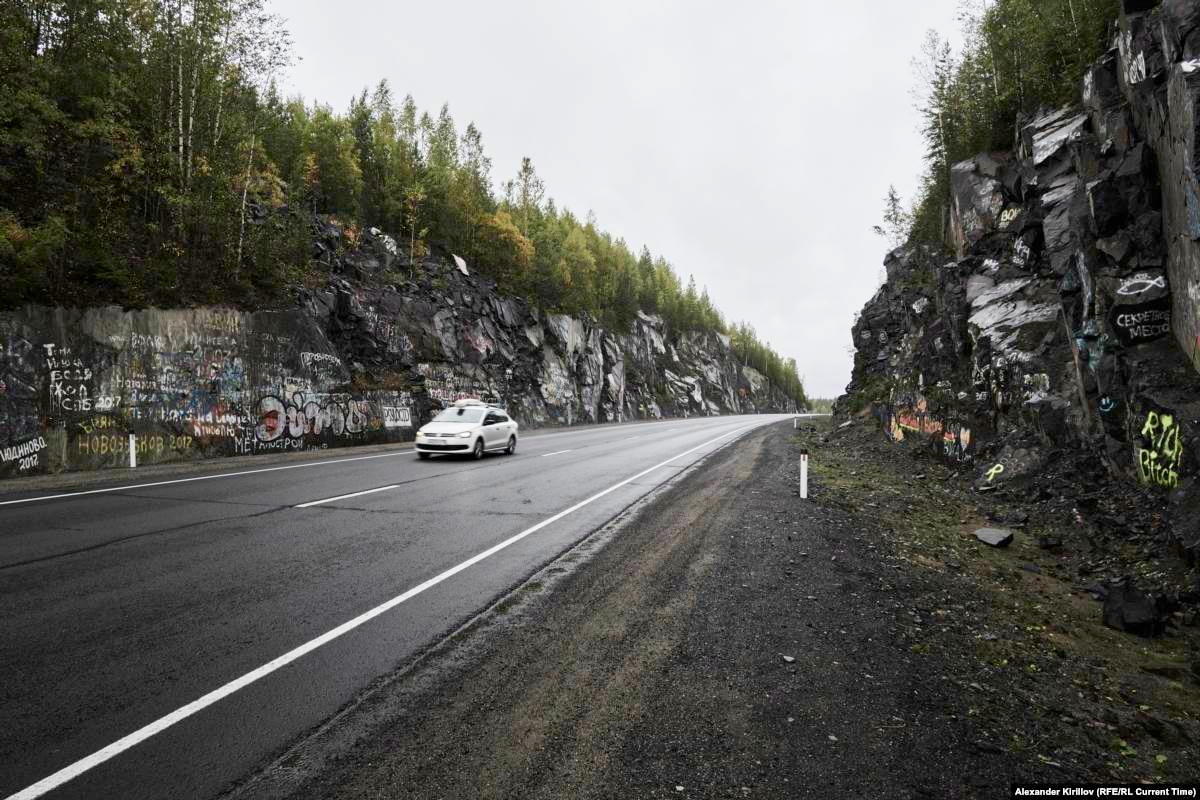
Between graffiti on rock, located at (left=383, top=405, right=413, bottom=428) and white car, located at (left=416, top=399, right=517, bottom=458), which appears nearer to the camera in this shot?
white car, located at (left=416, top=399, right=517, bottom=458)

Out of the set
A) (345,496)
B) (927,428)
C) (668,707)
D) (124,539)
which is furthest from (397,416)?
(668,707)

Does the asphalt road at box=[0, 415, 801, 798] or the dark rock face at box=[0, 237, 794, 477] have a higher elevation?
the dark rock face at box=[0, 237, 794, 477]

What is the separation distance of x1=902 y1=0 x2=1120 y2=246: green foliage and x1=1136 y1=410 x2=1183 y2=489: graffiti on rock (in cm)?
1150

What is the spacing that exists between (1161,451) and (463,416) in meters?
16.1

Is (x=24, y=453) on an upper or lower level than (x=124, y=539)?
upper

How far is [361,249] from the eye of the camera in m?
33.3

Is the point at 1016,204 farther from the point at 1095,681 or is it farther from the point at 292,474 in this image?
the point at 292,474

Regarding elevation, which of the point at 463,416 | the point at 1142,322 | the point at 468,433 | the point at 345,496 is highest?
the point at 1142,322

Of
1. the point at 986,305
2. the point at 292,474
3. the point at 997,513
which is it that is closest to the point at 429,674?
the point at 997,513

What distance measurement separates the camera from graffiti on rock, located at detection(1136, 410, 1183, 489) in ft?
23.5

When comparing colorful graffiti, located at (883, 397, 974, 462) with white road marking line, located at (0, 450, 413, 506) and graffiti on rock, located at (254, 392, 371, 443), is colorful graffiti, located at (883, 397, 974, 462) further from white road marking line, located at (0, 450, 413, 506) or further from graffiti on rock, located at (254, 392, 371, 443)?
graffiti on rock, located at (254, 392, 371, 443)

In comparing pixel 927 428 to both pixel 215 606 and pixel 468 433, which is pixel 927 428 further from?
pixel 215 606

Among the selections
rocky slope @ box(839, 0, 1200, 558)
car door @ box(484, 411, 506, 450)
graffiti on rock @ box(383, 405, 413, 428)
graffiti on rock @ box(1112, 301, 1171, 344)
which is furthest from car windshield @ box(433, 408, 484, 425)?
graffiti on rock @ box(1112, 301, 1171, 344)

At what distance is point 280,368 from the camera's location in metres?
19.5
